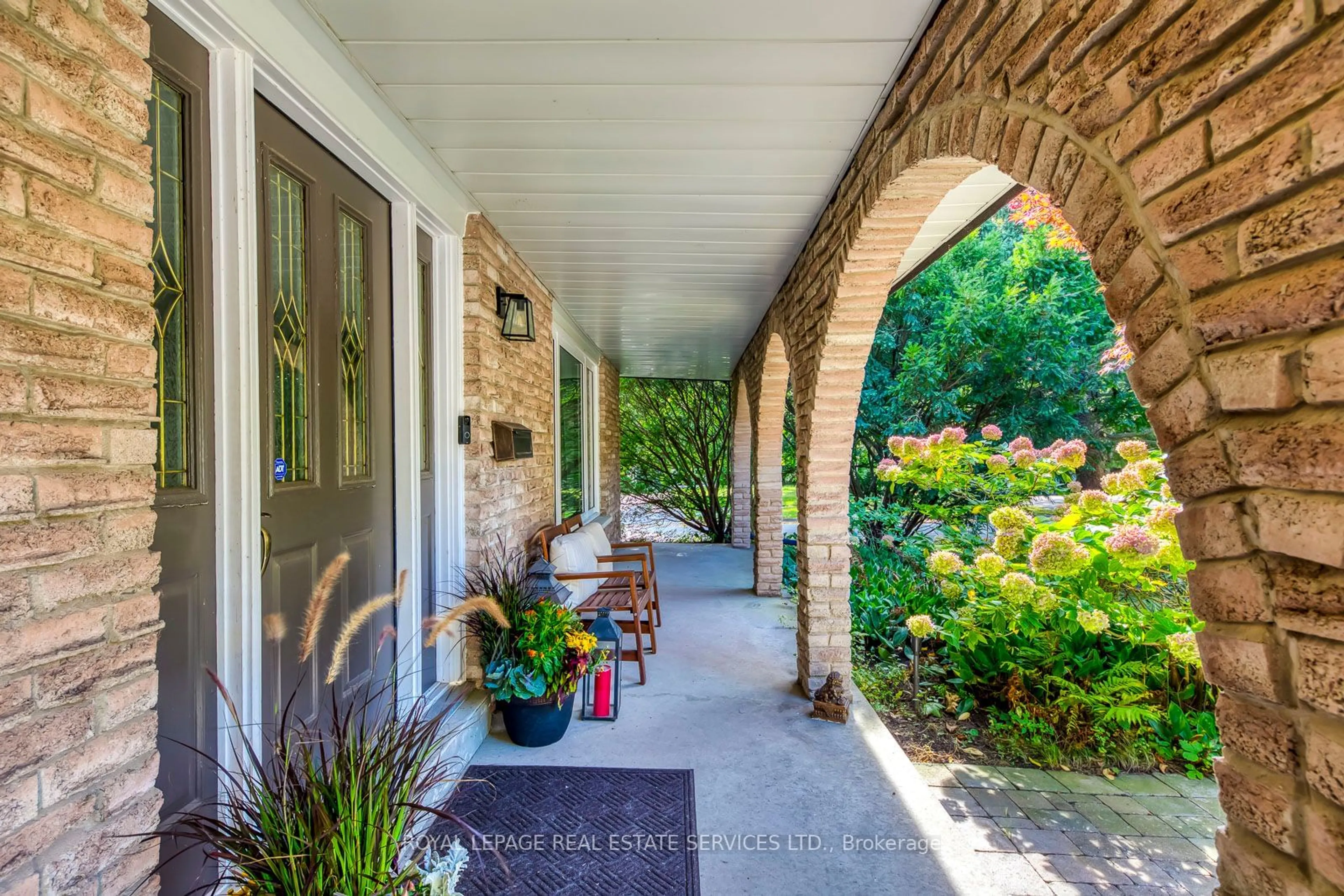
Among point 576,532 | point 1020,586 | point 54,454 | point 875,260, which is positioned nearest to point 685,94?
point 875,260

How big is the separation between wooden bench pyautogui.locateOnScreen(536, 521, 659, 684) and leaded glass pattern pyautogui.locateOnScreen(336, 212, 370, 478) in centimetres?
135

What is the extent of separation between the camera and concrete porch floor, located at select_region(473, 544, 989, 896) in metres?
1.85

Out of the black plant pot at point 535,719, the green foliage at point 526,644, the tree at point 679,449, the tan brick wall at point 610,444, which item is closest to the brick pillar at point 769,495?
the tan brick wall at point 610,444

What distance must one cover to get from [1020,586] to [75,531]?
121 inches

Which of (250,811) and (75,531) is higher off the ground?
(75,531)

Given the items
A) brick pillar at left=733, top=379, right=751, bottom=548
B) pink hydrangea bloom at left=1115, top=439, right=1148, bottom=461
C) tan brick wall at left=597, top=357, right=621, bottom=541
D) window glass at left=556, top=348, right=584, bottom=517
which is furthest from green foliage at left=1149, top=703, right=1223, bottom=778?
tan brick wall at left=597, top=357, right=621, bottom=541

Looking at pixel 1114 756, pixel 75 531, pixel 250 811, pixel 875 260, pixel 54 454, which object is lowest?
pixel 1114 756

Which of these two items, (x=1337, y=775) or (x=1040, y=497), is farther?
(x=1040, y=497)

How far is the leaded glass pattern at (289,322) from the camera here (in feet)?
5.41

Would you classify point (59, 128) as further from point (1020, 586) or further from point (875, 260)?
point (1020, 586)

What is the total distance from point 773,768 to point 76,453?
232 cm

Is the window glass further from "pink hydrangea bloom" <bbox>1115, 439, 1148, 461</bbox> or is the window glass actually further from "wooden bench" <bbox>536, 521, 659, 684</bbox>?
"pink hydrangea bloom" <bbox>1115, 439, 1148, 461</bbox>

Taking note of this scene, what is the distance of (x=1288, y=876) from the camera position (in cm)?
75

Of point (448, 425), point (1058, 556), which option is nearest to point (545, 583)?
point (448, 425)
